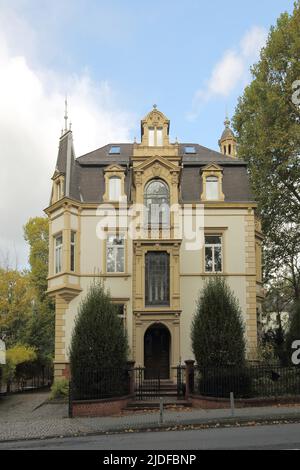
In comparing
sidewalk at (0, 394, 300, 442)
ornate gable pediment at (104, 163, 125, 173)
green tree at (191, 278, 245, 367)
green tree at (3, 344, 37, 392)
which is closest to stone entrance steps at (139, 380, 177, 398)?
green tree at (191, 278, 245, 367)

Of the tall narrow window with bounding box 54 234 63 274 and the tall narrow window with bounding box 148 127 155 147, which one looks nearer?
the tall narrow window with bounding box 54 234 63 274

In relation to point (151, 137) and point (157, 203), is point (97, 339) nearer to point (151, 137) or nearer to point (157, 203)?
point (157, 203)

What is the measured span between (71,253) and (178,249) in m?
5.15

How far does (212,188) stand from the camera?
29594mm

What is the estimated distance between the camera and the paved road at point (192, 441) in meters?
12.6

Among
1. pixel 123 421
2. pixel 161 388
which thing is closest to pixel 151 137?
pixel 161 388

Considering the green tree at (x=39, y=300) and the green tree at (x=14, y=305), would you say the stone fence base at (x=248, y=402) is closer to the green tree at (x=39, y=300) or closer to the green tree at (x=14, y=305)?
the green tree at (x=39, y=300)

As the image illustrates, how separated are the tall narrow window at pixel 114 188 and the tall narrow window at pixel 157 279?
11.8 ft

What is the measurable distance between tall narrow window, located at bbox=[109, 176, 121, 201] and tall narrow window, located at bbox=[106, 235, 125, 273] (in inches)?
79.3

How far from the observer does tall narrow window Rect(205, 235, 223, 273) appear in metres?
28.6

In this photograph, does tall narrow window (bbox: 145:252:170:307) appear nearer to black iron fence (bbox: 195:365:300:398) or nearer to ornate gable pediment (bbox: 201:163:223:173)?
ornate gable pediment (bbox: 201:163:223:173)

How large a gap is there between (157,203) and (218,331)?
8.19 meters

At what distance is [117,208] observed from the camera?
28.8 metres

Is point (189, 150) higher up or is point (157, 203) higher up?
point (189, 150)
